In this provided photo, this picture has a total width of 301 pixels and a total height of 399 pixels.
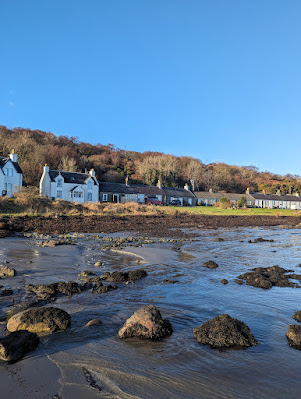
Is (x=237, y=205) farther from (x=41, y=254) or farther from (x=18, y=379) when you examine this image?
(x=18, y=379)

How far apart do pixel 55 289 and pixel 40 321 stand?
9.15 feet

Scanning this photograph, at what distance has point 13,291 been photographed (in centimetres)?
845

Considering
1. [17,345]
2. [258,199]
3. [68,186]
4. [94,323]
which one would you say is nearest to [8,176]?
[68,186]

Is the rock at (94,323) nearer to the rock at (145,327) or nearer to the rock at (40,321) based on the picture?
the rock at (40,321)

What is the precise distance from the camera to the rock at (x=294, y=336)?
19.2 feet

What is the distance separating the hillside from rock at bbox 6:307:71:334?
5903 cm

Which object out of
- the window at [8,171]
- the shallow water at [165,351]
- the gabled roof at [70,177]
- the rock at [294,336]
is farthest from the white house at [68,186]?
the rock at [294,336]

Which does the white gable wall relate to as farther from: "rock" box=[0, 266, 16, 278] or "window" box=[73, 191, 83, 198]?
"rock" box=[0, 266, 16, 278]

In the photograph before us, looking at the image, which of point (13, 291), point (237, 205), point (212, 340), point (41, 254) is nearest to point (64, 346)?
point (212, 340)

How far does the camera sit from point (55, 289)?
28.4 ft

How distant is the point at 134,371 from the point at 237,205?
75066mm

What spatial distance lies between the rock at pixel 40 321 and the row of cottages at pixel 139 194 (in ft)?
196

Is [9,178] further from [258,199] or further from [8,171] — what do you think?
[258,199]

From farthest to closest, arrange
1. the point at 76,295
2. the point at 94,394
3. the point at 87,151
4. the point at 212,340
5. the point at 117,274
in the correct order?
the point at 87,151 < the point at 117,274 < the point at 76,295 < the point at 212,340 < the point at 94,394
